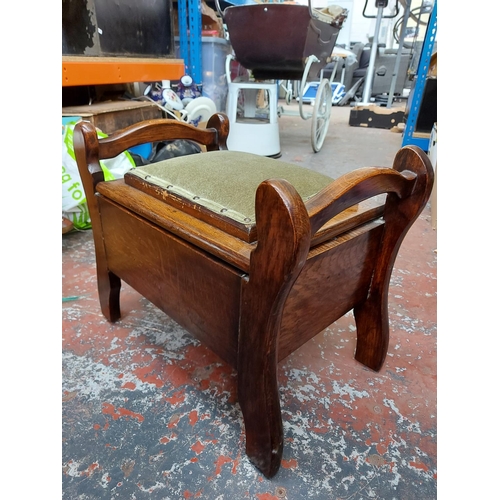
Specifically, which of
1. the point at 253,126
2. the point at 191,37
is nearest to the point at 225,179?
the point at 253,126

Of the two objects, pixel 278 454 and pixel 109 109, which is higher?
pixel 109 109

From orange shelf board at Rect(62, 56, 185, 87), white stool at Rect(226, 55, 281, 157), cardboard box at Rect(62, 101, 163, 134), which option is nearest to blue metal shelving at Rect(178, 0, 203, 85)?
orange shelf board at Rect(62, 56, 185, 87)

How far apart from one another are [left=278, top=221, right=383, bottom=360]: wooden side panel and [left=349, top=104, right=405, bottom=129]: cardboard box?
3783 mm

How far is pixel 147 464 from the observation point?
0.66m

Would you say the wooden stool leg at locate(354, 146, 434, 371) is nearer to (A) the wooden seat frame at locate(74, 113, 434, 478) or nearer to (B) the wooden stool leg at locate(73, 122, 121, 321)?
(A) the wooden seat frame at locate(74, 113, 434, 478)

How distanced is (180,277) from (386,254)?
0.42 metres

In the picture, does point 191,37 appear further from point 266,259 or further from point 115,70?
point 266,259

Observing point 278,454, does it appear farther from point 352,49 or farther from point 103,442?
point 352,49

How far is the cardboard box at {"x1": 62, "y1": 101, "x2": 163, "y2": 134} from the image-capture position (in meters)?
1.74

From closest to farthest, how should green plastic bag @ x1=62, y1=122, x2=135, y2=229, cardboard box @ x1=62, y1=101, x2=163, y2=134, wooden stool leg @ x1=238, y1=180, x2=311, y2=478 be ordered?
wooden stool leg @ x1=238, y1=180, x2=311, y2=478, green plastic bag @ x1=62, y1=122, x2=135, y2=229, cardboard box @ x1=62, y1=101, x2=163, y2=134

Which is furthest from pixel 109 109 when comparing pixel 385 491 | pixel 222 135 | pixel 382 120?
pixel 382 120

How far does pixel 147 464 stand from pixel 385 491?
1.46 ft

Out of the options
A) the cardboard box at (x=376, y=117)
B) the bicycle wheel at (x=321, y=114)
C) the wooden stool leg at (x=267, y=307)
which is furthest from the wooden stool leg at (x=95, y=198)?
the cardboard box at (x=376, y=117)

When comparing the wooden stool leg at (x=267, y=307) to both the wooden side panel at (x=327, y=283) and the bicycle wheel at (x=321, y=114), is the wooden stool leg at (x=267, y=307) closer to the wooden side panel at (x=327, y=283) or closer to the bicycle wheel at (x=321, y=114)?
the wooden side panel at (x=327, y=283)
